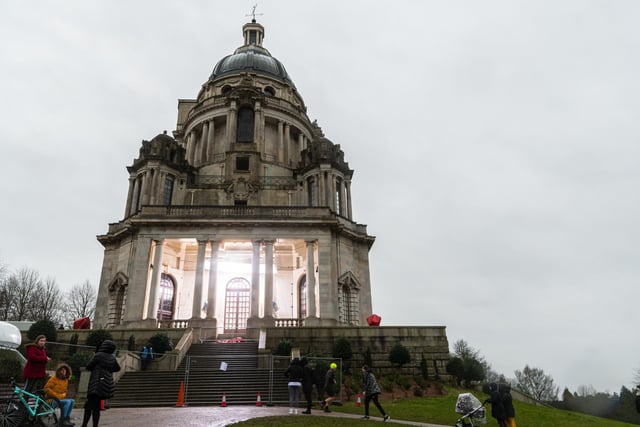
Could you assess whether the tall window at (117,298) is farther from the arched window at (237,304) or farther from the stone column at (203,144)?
the stone column at (203,144)

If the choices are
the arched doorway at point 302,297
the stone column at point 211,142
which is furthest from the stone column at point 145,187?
the arched doorway at point 302,297

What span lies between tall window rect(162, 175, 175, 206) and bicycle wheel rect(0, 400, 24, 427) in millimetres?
29856

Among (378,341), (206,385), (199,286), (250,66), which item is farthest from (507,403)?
(250,66)

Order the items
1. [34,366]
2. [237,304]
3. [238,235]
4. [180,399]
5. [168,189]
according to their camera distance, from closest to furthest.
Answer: [34,366]
[180,399]
[238,235]
[237,304]
[168,189]

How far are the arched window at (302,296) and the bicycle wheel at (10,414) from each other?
26122 millimetres

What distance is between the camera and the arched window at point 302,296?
35.2 meters

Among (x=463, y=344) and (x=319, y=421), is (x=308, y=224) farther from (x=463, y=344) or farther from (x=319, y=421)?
(x=463, y=344)

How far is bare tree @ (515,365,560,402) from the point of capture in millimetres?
84938

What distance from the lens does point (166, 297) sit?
35406 mm

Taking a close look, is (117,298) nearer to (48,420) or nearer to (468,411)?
(48,420)

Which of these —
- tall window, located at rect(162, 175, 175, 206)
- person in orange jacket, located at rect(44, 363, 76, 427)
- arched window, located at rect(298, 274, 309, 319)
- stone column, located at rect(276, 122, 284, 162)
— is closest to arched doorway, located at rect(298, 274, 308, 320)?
arched window, located at rect(298, 274, 309, 319)

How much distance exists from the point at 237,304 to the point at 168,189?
1200cm

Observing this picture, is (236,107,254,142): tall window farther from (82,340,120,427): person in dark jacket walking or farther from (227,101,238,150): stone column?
(82,340,120,427): person in dark jacket walking

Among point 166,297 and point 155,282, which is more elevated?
point 155,282
